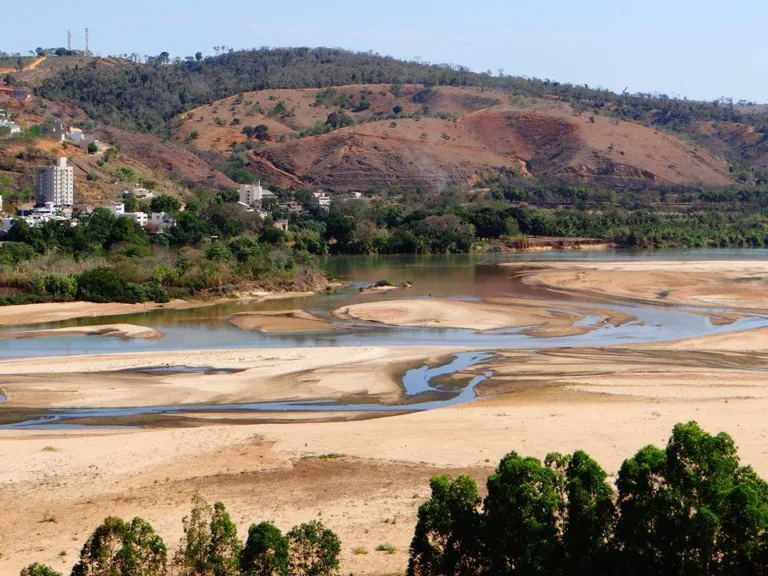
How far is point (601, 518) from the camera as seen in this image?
14.4m

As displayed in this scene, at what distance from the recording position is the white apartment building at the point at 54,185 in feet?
275

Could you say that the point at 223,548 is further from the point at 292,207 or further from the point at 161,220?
the point at 292,207

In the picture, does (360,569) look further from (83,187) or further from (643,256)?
(83,187)

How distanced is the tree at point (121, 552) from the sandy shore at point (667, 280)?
4014 cm

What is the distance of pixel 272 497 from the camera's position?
19.1 metres

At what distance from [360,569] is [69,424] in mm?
11917

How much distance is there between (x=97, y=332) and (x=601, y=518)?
2957cm

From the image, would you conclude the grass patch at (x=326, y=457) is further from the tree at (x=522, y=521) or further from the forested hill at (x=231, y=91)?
the forested hill at (x=231, y=91)

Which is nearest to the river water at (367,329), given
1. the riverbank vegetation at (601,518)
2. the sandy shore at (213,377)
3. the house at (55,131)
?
the sandy shore at (213,377)

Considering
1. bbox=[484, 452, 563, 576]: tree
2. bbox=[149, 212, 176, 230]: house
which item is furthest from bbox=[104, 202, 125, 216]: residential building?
bbox=[484, 452, 563, 576]: tree

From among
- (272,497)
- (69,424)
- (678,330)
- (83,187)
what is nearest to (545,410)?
(272,497)

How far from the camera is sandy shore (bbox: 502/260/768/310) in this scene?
5297cm

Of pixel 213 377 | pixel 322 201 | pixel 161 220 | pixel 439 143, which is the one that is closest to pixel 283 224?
pixel 161 220

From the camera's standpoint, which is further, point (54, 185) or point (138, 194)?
point (138, 194)
